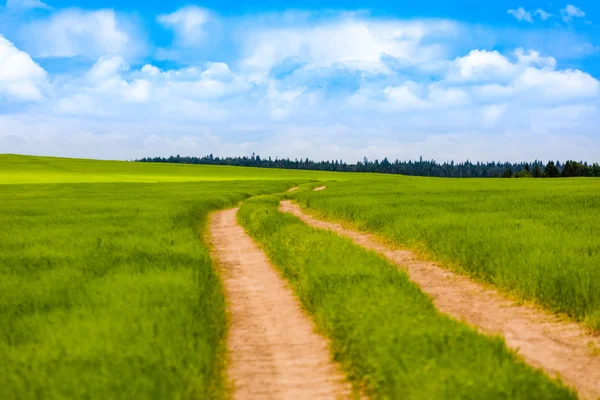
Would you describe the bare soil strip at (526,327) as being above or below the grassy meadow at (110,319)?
below

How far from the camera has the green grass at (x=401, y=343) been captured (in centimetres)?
511

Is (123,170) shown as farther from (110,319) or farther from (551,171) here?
(110,319)

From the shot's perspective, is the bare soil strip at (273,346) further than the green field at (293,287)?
Yes

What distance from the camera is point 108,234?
16.4m

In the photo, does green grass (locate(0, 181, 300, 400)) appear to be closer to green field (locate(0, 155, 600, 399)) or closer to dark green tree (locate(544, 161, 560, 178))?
green field (locate(0, 155, 600, 399))

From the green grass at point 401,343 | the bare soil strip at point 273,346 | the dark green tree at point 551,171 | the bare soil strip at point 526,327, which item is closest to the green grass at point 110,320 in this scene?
the bare soil strip at point 273,346

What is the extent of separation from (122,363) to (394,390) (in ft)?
9.32

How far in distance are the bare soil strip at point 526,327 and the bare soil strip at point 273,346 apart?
2175 millimetres

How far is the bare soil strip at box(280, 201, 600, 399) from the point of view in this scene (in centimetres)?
632

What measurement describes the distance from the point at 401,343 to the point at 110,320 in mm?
3780

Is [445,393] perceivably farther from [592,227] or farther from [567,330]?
[592,227]

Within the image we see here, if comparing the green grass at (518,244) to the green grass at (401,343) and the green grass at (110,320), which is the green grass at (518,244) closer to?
the green grass at (401,343)

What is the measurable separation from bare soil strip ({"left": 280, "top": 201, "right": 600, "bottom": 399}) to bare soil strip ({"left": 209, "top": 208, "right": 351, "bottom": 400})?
7.14 feet

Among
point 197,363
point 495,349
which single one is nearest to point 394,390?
point 495,349
